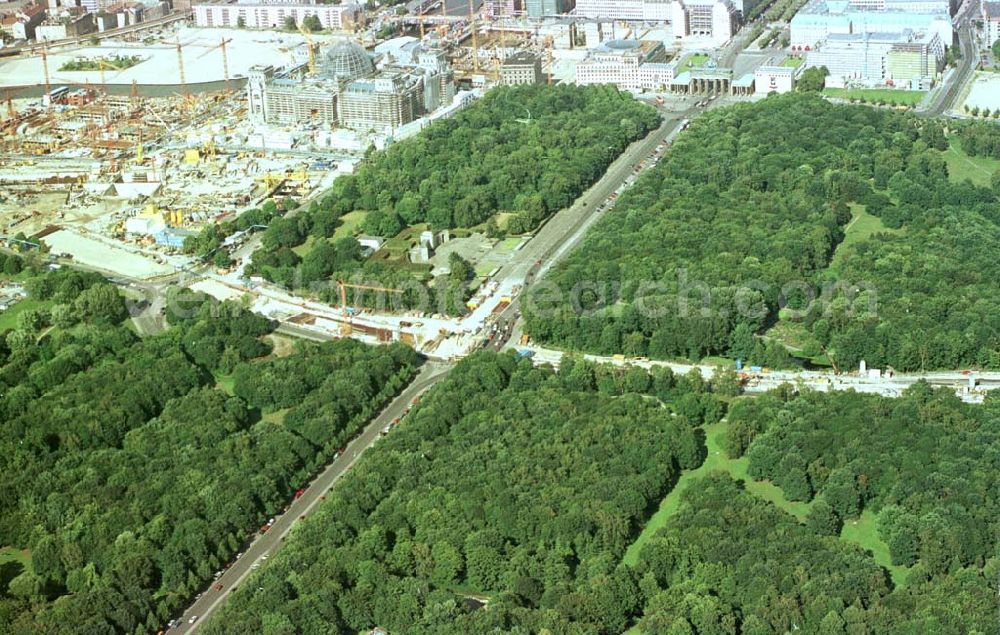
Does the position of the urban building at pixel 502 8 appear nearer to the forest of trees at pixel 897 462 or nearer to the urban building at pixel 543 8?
the urban building at pixel 543 8

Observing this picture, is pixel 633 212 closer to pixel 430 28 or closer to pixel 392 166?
pixel 392 166

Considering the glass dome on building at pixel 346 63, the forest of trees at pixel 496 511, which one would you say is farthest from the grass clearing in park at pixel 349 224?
the glass dome on building at pixel 346 63

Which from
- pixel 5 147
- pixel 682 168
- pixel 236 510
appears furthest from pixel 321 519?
pixel 5 147

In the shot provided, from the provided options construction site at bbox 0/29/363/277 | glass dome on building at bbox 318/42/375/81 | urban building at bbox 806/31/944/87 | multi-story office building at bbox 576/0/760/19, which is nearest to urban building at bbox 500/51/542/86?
glass dome on building at bbox 318/42/375/81

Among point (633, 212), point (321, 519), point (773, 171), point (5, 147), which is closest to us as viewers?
point (321, 519)

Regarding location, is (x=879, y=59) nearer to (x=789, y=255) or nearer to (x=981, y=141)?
(x=981, y=141)

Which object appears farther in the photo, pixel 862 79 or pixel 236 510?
pixel 862 79

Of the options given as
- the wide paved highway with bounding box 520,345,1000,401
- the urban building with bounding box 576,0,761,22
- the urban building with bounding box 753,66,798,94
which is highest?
the urban building with bounding box 576,0,761,22

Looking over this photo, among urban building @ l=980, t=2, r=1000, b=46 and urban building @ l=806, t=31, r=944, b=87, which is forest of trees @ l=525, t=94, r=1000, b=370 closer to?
urban building @ l=806, t=31, r=944, b=87
